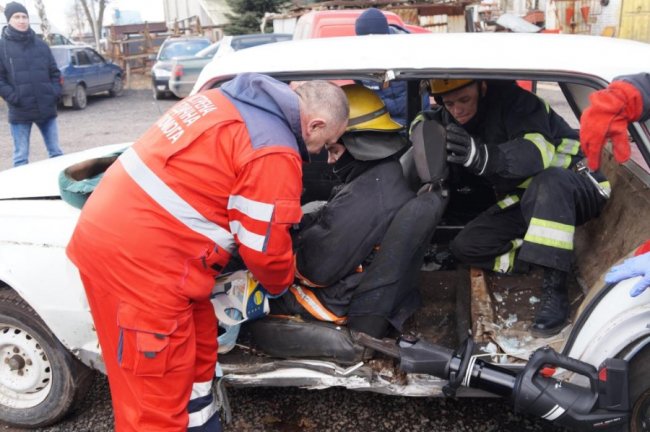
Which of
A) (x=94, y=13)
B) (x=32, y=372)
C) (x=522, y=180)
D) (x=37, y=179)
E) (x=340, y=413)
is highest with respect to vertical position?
(x=94, y=13)

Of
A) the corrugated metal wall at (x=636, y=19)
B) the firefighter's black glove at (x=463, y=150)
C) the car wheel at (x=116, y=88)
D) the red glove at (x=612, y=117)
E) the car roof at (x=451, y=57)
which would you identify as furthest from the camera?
the car wheel at (x=116, y=88)

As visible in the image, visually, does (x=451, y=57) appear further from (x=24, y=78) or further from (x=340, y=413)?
(x=24, y=78)

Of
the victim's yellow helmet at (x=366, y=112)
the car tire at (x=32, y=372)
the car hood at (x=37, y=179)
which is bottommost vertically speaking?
the car tire at (x=32, y=372)

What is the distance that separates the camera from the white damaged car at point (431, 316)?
7.32 ft

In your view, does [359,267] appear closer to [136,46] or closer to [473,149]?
[473,149]

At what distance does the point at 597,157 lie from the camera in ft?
7.04

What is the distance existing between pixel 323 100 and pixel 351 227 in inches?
22.7

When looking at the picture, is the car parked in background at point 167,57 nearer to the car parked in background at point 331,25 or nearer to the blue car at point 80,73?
the blue car at point 80,73

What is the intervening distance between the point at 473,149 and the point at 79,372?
2.10 metres

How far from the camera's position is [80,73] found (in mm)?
15555

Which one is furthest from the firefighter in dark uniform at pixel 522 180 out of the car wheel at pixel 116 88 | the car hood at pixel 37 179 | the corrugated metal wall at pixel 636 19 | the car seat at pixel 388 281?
the corrugated metal wall at pixel 636 19

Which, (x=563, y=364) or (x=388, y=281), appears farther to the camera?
(x=388, y=281)

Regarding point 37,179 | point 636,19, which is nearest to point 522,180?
point 37,179

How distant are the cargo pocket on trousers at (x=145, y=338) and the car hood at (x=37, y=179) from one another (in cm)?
106
